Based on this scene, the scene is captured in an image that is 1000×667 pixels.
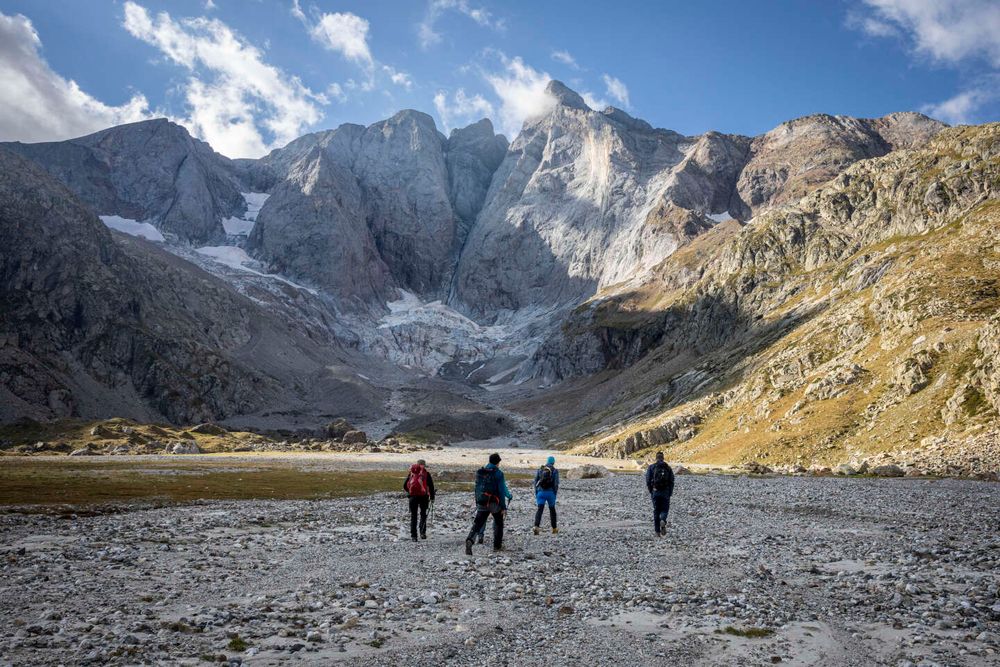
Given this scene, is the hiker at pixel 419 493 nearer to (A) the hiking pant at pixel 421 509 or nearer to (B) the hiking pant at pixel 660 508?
(A) the hiking pant at pixel 421 509

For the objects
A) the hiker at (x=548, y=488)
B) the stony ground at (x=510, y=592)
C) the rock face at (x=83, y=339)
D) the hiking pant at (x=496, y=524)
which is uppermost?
the rock face at (x=83, y=339)

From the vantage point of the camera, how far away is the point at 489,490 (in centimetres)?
2216

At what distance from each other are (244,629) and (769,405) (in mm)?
77549

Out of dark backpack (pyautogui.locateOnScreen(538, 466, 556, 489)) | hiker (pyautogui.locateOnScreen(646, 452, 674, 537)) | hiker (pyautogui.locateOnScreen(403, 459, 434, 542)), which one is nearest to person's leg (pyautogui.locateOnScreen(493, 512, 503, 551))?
hiker (pyautogui.locateOnScreen(403, 459, 434, 542))

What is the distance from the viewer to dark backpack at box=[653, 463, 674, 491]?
25.5 meters

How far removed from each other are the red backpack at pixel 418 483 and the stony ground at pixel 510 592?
1.86 meters

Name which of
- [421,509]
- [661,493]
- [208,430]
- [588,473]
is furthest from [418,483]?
[208,430]

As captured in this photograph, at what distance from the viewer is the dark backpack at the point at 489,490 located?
22.1 meters

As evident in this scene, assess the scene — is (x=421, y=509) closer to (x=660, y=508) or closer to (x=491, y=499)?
(x=491, y=499)

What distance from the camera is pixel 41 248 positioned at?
188m

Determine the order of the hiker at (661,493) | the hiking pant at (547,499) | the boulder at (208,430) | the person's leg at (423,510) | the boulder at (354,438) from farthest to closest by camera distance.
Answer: the boulder at (354,438) → the boulder at (208,430) → the hiking pant at (547,499) → the hiker at (661,493) → the person's leg at (423,510)

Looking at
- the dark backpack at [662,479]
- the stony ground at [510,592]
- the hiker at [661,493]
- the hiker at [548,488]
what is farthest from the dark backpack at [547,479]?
the dark backpack at [662,479]

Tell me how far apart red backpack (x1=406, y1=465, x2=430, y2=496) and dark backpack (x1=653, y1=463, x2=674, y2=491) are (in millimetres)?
9144

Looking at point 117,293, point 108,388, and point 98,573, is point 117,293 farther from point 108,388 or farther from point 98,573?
point 98,573
